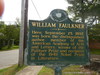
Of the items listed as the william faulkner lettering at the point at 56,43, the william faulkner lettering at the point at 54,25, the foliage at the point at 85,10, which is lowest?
the william faulkner lettering at the point at 56,43

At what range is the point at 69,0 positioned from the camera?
23125mm

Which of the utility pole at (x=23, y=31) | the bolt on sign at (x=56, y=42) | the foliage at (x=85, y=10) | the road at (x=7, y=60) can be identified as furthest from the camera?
the foliage at (x=85, y=10)

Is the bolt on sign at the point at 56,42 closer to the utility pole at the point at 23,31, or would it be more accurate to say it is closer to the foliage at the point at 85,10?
the utility pole at the point at 23,31

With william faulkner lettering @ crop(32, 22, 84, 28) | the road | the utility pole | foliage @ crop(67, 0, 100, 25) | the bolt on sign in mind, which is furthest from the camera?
foliage @ crop(67, 0, 100, 25)

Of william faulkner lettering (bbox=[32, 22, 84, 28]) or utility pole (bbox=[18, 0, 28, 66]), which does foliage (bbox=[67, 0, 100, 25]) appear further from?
william faulkner lettering (bbox=[32, 22, 84, 28])

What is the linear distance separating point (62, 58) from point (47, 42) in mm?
633

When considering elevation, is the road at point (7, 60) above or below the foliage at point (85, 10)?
below

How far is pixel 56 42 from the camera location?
4375mm

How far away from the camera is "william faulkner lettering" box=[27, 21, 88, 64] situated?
428 centimetres

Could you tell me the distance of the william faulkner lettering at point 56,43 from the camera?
4.28 m

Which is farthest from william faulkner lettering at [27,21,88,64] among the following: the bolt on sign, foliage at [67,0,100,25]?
foliage at [67,0,100,25]

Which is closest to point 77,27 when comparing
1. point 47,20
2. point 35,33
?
point 47,20

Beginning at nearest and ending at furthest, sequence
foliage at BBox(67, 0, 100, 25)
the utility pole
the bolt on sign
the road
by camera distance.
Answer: the bolt on sign
the utility pole
the road
foliage at BBox(67, 0, 100, 25)

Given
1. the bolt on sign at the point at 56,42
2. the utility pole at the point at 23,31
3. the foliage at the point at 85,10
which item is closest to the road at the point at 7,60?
the utility pole at the point at 23,31
